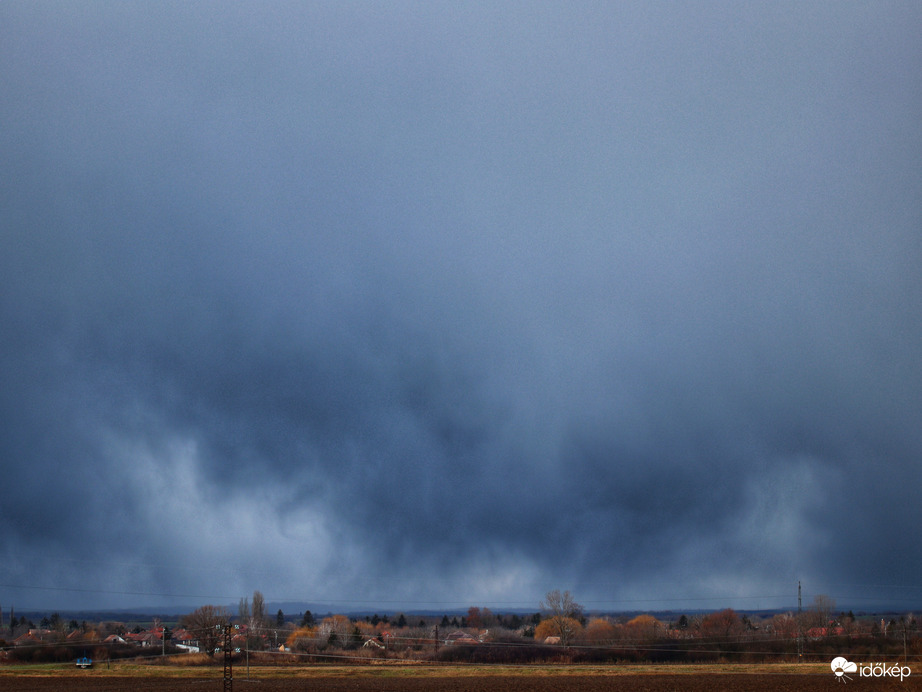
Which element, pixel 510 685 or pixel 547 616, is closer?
pixel 510 685

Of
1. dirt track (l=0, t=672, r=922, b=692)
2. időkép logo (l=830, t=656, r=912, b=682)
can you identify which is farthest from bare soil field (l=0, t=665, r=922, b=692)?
időkép logo (l=830, t=656, r=912, b=682)

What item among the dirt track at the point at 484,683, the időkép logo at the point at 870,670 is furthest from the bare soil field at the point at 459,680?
the időkép logo at the point at 870,670

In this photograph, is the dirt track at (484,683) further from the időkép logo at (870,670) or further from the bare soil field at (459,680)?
the időkép logo at (870,670)

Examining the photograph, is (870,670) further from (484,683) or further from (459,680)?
(459,680)

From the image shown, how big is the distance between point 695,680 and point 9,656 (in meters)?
82.8

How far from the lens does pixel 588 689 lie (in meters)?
59.6

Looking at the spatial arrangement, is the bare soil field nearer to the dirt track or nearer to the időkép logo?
the dirt track

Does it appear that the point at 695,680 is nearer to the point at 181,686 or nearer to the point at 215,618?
the point at 181,686

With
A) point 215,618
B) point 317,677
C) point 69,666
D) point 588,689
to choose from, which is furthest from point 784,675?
point 215,618

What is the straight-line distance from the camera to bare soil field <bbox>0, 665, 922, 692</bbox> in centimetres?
6031

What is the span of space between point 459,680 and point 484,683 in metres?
3.51

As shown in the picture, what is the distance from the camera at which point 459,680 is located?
68250mm

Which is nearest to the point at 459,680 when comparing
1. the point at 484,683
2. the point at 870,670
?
the point at 484,683

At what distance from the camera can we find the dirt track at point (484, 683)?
59.4 meters
